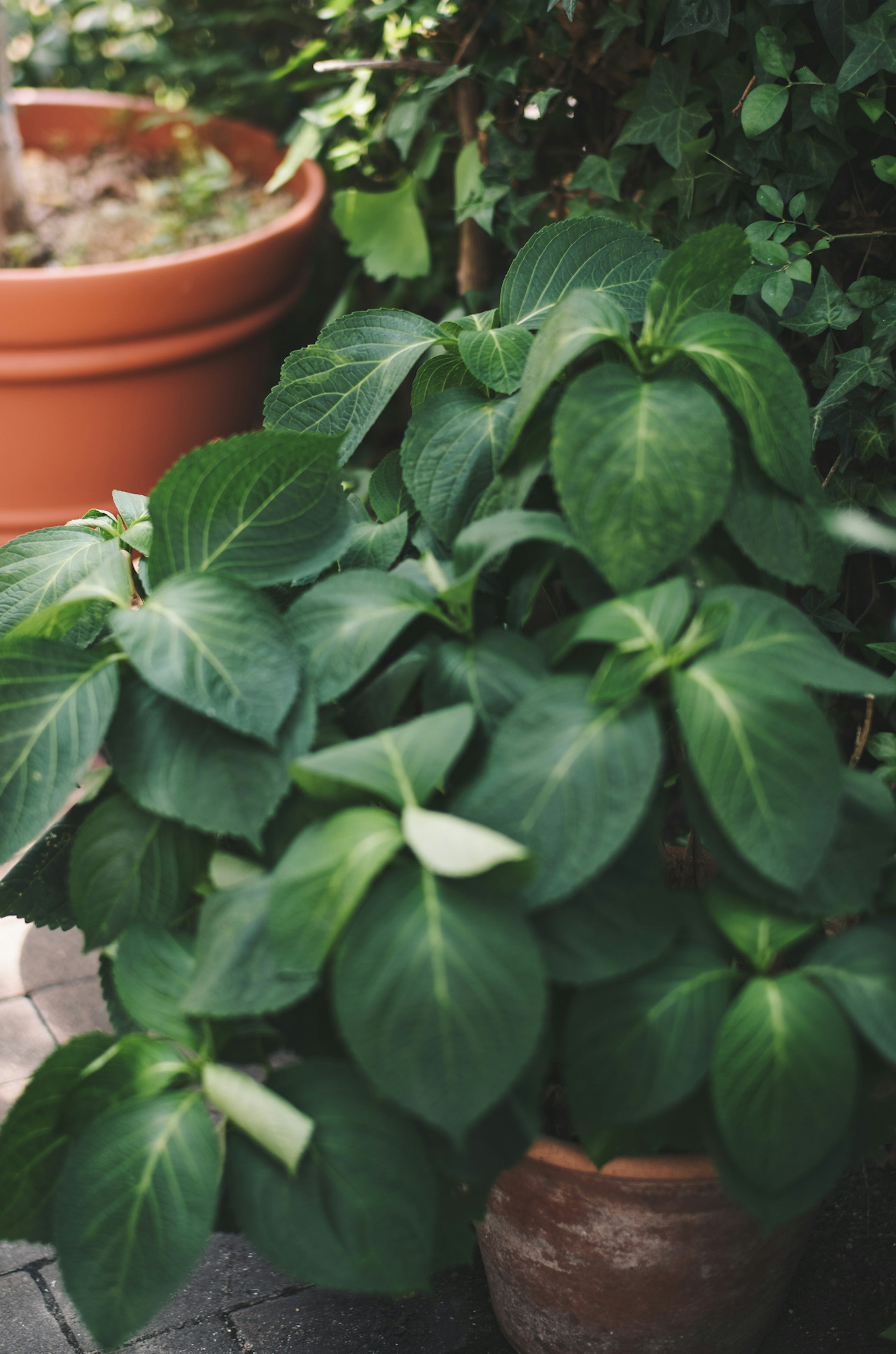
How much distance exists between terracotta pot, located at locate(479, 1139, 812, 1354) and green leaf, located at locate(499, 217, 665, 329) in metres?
0.63

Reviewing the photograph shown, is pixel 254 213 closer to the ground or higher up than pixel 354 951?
closer to the ground

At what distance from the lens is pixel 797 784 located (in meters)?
0.60

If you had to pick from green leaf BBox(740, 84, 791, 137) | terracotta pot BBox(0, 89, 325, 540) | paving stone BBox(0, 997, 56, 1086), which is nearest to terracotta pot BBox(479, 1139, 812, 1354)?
paving stone BBox(0, 997, 56, 1086)

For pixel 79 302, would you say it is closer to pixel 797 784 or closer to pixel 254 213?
pixel 254 213

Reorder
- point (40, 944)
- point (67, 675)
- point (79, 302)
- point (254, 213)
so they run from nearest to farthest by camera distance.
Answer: point (67, 675) < point (40, 944) < point (79, 302) < point (254, 213)

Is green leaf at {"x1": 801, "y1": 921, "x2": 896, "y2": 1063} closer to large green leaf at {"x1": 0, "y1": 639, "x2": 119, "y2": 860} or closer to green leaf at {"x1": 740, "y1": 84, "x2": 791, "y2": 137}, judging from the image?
large green leaf at {"x1": 0, "y1": 639, "x2": 119, "y2": 860}

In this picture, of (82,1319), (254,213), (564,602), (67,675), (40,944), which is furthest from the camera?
(254,213)

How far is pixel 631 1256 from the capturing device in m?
0.84

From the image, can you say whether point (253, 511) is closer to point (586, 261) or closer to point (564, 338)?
point (564, 338)

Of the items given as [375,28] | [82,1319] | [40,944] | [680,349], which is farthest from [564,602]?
[375,28]

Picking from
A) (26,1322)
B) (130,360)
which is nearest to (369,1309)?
(26,1322)

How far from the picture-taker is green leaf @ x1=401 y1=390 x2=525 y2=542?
78 cm

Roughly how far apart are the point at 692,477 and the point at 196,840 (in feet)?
1.24

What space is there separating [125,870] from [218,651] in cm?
15
